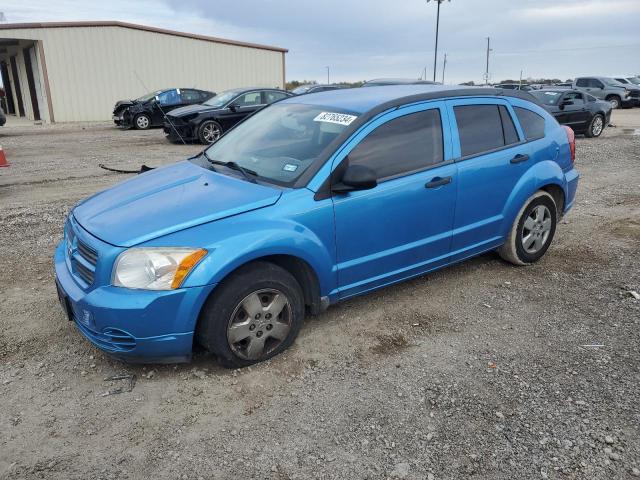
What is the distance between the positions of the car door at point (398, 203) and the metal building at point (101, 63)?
23270 mm

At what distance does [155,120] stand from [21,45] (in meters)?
10.9

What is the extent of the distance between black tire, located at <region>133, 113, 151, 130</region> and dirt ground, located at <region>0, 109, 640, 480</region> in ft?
49.7

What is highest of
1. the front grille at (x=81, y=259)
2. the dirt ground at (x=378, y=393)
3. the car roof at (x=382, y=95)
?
the car roof at (x=382, y=95)

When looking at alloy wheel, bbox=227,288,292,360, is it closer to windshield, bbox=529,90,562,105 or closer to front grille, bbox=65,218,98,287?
front grille, bbox=65,218,98,287

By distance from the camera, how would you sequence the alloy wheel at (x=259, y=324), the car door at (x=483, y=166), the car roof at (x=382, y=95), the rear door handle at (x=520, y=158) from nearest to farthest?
the alloy wheel at (x=259, y=324) → the car roof at (x=382, y=95) → the car door at (x=483, y=166) → the rear door handle at (x=520, y=158)

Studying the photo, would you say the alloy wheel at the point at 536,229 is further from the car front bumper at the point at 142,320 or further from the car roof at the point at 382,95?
the car front bumper at the point at 142,320

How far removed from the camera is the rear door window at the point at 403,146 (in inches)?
145

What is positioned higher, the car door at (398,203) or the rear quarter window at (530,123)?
the rear quarter window at (530,123)

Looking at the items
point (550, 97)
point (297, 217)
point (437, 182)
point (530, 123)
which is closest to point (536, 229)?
point (530, 123)

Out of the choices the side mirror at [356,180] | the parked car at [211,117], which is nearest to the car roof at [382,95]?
the side mirror at [356,180]

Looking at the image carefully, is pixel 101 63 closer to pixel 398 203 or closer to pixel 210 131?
pixel 210 131

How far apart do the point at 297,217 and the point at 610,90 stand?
1155 inches

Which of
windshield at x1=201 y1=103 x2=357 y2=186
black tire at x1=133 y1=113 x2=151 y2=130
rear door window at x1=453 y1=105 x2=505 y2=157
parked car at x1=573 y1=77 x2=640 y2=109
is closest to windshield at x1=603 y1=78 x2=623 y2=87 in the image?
parked car at x1=573 y1=77 x2=640 y2=109

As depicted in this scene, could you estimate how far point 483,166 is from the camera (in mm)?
4227
